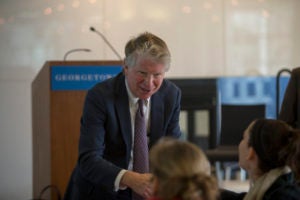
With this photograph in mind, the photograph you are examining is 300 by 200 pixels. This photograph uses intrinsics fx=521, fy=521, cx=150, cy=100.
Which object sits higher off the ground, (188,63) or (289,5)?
(289,5)

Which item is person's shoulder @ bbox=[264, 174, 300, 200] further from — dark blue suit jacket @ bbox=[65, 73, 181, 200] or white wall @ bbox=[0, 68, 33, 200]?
white wall @ bbox=[0, 68, 33, 200]

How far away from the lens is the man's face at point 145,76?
1726 mm

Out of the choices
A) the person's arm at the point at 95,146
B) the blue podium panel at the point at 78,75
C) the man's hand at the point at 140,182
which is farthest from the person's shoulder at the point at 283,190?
the blue podium panel at the point at 78,75

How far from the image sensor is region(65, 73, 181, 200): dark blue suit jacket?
5.73 feet

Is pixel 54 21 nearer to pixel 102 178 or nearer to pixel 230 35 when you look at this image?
pixel 230 35

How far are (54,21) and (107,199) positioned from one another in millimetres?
3845

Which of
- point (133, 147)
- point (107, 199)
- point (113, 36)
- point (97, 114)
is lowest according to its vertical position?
point (107, 199)

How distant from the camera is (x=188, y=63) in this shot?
566 cm

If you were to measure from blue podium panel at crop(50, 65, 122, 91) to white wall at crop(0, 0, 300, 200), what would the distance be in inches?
96.8

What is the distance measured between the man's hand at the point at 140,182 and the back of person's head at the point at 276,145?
379mm

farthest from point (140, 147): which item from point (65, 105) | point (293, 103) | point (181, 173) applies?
point (65, 105)

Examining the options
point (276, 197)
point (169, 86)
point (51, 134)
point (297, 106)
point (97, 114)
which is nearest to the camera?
point (276, 197)

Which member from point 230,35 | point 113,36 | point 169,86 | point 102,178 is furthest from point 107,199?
point 230,35

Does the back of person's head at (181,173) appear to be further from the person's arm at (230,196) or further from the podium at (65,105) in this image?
the podium at (65,105)
